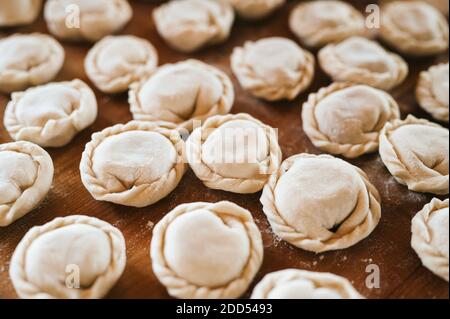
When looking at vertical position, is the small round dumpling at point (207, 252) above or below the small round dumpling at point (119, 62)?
below

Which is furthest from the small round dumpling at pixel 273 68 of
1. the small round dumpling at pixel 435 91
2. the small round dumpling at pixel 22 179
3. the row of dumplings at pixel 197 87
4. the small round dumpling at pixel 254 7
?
the small round dumpling at pixel 22 179

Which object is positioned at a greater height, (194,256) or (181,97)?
(181,97)

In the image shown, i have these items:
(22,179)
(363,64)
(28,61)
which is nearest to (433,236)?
(363,64)

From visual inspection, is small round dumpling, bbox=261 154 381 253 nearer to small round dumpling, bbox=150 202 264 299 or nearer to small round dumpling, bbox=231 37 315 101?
small round dumpling, bbox=150 202 264 299

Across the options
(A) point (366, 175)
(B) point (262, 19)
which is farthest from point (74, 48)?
(A) point (366, 175)

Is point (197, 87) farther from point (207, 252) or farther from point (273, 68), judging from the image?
point (207, 252)

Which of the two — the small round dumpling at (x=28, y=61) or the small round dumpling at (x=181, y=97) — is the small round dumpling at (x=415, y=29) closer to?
the small round dumpling at (x=181, y=97)

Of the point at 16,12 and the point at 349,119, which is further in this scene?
the point at 16,12

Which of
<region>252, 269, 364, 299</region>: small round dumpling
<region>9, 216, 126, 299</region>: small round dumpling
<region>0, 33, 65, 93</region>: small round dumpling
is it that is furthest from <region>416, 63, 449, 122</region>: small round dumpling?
<region>0, 33, 65, 93</region>: small round dumpling
